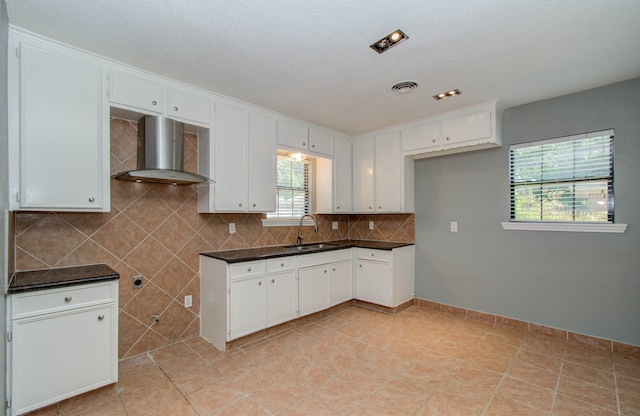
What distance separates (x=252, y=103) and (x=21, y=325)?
2.55 meters

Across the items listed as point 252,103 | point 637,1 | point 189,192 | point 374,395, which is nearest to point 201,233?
point 189,192

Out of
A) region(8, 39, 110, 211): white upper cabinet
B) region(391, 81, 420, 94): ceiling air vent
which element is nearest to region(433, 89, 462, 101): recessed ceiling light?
region(391, 81, 420, 94): ceiling air vent

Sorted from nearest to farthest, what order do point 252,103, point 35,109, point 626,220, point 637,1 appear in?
point 637,1, point 35,109, point 626,220, point 252,103

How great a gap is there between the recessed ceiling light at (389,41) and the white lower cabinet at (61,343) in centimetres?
250

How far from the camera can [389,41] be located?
2039mm

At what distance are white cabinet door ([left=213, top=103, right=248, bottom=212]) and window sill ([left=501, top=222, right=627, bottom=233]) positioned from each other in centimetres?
297

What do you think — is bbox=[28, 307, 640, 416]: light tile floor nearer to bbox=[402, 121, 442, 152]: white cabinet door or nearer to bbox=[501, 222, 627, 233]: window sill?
bbox=[501, 222, 627, 233]: window sill

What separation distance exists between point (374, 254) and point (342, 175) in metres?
1.24

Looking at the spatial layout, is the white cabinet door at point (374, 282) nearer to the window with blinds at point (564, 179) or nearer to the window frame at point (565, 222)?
the window frame at point (565, 222)

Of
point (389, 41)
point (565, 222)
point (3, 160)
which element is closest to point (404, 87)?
point (389, 41)

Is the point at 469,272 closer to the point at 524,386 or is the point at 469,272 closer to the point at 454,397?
the point at 524,386

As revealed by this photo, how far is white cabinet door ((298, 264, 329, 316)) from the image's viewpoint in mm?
3371

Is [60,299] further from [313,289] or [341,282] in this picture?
[341,282]

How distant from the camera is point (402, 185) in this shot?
3.93 meters
